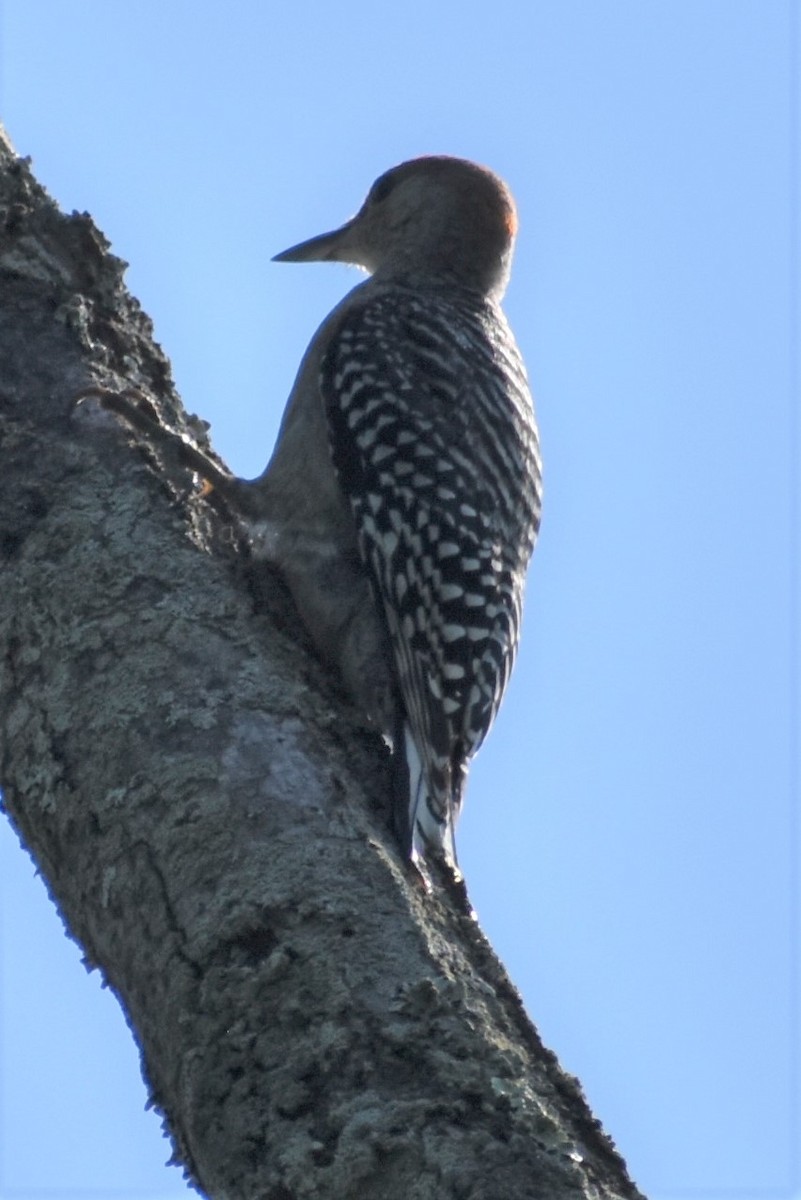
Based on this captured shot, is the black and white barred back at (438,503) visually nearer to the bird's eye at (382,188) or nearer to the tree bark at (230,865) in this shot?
the tree bark at (230,865)

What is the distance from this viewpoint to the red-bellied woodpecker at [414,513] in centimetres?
424

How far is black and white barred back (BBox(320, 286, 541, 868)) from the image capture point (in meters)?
4.33

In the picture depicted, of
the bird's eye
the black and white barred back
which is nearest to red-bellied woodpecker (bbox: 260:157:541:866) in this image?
the black and white barred back

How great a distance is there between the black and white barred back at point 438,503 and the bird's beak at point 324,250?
4.81ft

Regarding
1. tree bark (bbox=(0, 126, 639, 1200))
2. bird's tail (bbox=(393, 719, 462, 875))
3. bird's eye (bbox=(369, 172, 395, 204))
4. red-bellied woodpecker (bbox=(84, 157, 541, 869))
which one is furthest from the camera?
bird's eye (bbox=(369, 172, 395, 204))

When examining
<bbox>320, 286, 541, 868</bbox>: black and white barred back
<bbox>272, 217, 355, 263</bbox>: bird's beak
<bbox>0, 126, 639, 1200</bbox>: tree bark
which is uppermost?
<bbox>272, 217, 355, 263</bbox>: bird's beak

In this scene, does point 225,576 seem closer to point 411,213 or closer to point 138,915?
point 138,915

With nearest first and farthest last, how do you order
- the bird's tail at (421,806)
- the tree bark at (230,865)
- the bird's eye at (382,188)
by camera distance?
the tree bark at (230,865), the bird's tail at (421,806), the bird's eye at (382,188)

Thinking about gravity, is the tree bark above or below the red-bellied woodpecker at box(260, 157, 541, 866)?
below

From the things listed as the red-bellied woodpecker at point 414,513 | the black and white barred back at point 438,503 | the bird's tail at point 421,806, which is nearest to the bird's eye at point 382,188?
the red-bellied woodpecker at point 414,513

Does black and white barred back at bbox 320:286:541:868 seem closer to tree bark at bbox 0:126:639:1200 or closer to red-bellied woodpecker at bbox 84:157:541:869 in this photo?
red-bellied woodpecker at bbox 84:157:541:869

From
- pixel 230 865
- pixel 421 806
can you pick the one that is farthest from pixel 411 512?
pixel 230 865

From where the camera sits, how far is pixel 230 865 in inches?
112

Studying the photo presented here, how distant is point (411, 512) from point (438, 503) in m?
0.08
